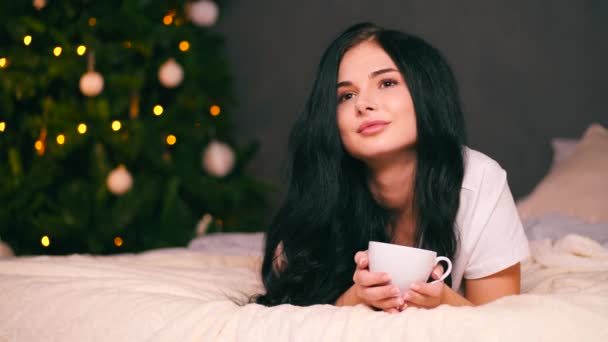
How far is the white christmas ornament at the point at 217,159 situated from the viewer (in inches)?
112

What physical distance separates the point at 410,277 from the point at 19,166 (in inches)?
74.2

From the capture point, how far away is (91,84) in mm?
2480

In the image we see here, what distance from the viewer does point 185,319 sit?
109cm

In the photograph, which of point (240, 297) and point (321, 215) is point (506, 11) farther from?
point (240, 297)

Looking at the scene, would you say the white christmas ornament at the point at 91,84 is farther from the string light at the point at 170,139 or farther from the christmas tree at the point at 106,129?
the string light at the point at 170,139

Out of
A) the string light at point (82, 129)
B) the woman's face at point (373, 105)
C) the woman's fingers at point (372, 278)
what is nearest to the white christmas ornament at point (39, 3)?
the string light at point (82, 129)

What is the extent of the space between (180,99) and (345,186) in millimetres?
1485

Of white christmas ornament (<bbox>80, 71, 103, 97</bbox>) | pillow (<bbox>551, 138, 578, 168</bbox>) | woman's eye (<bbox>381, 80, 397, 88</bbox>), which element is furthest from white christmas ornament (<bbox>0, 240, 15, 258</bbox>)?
pillow (<bbox>551, 138, 578, 168</bbox>)

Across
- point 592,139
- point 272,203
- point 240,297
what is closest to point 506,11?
point 592,139

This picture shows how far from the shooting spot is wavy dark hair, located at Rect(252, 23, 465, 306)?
4.53 feet

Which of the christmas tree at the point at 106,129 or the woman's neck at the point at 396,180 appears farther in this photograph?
the christmas tree at the point at 106,129

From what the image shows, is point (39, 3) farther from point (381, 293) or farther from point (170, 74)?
point (381, 293)

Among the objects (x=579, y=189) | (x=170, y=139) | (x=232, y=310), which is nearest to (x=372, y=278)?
(x=232, y=310)

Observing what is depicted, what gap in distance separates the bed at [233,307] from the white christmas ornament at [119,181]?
76 centimetres
